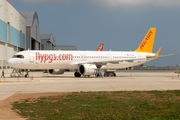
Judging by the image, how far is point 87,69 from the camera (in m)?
33.8

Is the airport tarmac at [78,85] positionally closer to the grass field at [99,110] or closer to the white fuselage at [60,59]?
the grass field at [99,110]

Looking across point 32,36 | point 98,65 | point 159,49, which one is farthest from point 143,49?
point 32,36

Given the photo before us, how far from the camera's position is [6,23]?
54219mm

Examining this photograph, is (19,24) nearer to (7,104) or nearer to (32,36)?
(32,36)

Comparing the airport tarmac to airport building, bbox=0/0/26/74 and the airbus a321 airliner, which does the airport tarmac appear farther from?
airport building, bbox=0/0/26/74

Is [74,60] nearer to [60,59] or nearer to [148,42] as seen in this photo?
[60,59]

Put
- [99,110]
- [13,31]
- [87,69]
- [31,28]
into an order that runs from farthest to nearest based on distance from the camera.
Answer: [31,28] < [13,31] < [87,69] < [99,110]

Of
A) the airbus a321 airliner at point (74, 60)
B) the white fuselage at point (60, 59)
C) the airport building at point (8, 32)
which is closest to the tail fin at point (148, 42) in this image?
the airbus a321 airliner at point (74, 60)

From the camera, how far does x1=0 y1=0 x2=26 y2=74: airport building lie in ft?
171

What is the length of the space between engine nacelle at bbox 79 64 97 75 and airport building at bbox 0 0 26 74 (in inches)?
979

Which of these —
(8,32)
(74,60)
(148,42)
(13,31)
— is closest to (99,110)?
(74,60)

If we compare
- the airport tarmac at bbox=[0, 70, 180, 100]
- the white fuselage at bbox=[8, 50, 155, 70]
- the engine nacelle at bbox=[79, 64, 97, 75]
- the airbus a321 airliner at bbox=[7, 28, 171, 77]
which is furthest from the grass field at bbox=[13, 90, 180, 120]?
the white fuselage at bbox=[8, 50, 155, 70]

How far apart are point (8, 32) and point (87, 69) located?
30482mm

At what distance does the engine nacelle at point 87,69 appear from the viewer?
111ft
